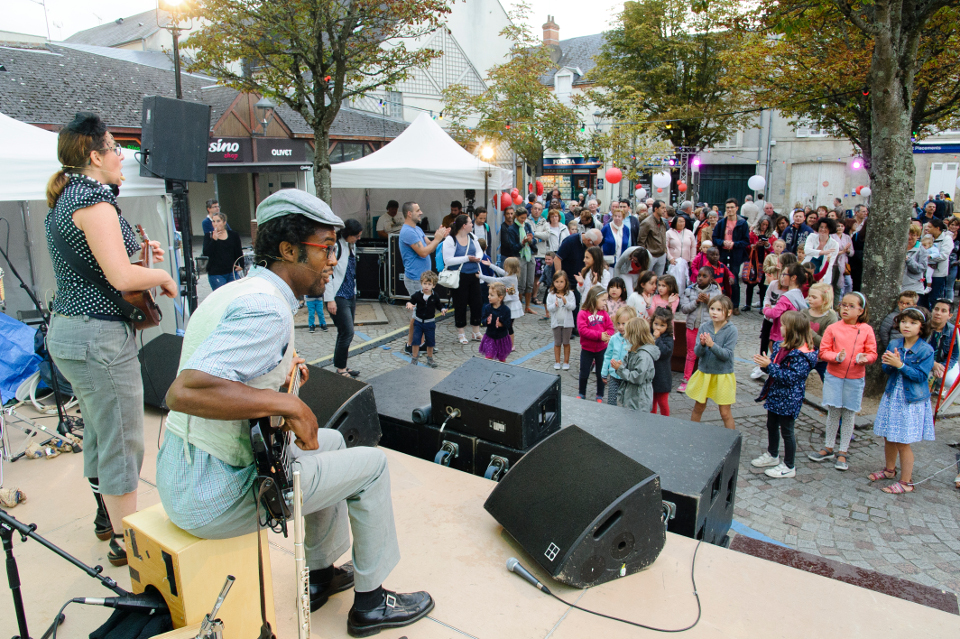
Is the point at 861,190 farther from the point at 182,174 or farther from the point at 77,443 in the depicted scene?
the point at 77,443

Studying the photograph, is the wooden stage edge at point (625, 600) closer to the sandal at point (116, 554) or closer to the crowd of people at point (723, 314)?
the sandal at point (116, 554)

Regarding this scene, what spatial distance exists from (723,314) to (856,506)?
1832 mm

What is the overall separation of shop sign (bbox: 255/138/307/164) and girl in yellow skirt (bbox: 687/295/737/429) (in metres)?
19.0

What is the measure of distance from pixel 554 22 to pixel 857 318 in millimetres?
40027

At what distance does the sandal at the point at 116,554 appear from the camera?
2.93 meters

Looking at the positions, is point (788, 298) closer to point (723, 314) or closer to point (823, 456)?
point (723, 314)

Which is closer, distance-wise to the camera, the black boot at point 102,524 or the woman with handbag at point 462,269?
the black boot at point 102,524

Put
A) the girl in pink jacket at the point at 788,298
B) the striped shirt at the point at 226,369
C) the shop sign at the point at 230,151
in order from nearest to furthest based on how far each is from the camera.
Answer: the striped shirt at the point at 226,369 → the girl in pink jacket at the point at 788,298 → the shop sign at the point at 230,151

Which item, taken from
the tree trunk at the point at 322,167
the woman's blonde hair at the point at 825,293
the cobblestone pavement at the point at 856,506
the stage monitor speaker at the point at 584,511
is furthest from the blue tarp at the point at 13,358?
the woman's blonde hair at the point at 825,293

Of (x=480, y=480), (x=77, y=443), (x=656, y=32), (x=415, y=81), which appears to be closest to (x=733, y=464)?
(x=480, y=480)

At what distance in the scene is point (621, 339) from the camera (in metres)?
5.53

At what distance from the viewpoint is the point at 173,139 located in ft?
18.3

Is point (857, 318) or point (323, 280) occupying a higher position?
point (323, 280)

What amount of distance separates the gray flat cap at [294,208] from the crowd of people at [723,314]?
12.0 ft
